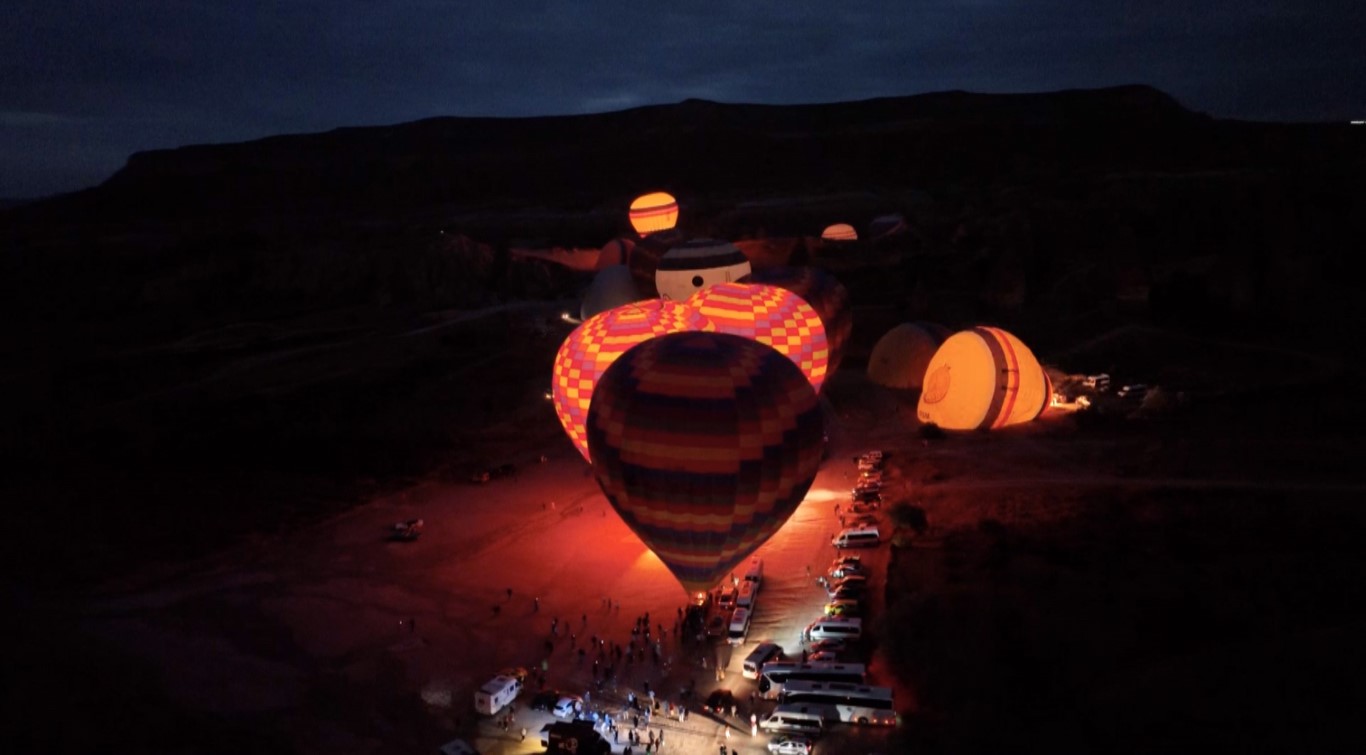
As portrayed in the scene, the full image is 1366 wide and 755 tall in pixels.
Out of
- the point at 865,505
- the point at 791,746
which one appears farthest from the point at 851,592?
the point at 865,505

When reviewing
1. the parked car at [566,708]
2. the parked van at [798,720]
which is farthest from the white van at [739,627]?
the parked car at [566,708]

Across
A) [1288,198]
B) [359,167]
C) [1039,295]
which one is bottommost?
[1039,295]

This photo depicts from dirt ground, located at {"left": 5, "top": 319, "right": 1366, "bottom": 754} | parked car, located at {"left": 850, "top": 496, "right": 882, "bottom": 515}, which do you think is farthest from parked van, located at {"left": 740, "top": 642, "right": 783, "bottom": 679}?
parked car, located at {"left": 850, "top": 496, "right": 882, "bottom": 515}

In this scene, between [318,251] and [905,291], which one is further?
[318,251]

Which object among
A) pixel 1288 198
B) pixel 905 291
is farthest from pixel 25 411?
pixel 1288 198

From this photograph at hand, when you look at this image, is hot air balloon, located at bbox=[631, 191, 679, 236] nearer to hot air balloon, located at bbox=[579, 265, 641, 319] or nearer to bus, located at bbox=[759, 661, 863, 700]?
hot air balloon, located at bbox=[579, 265, 641, 319]

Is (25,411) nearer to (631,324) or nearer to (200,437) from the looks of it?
(200,437)
